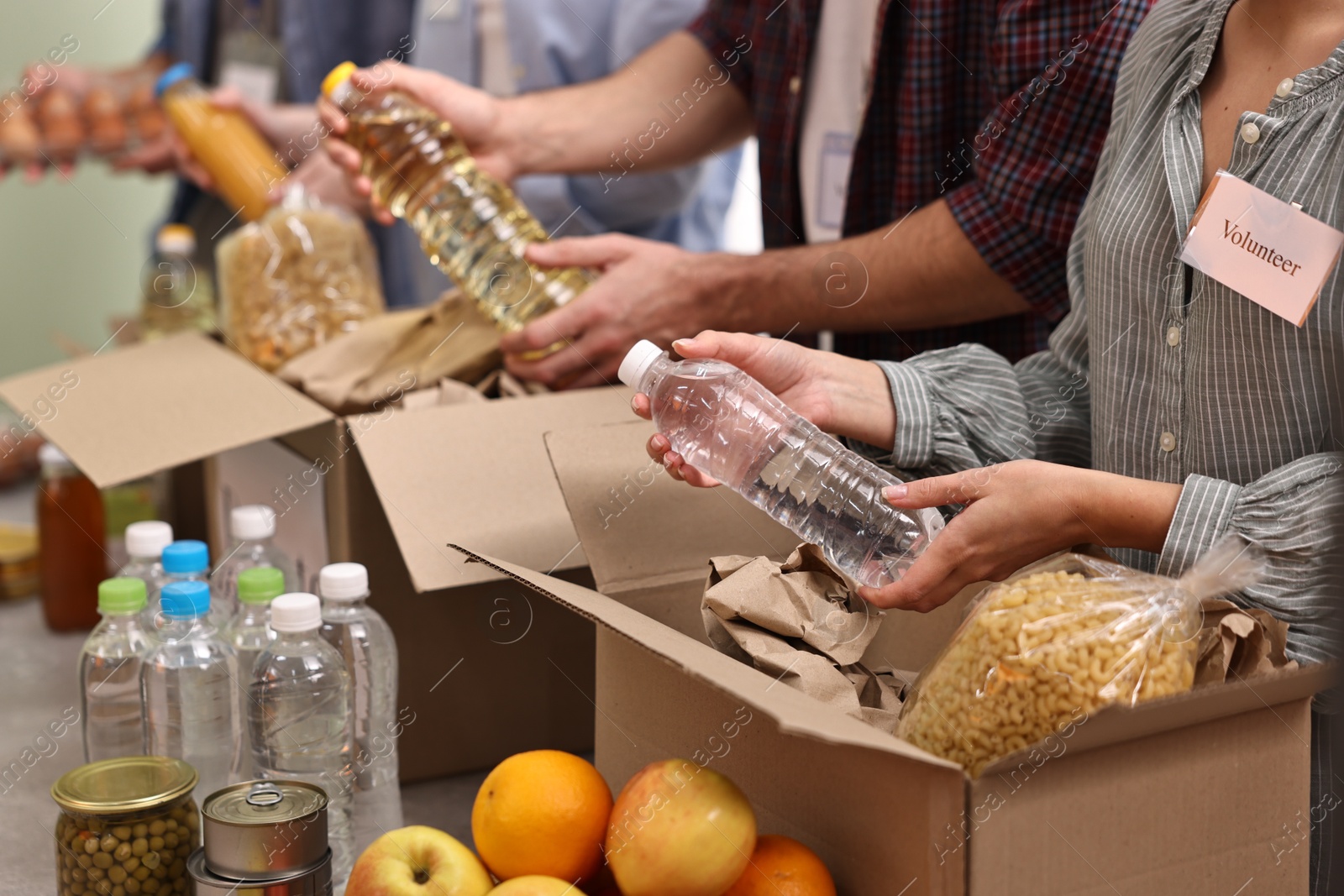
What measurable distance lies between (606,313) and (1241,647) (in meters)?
0.82

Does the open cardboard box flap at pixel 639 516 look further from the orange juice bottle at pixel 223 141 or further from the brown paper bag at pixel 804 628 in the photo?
the orange juice bottle at pixel 223 141

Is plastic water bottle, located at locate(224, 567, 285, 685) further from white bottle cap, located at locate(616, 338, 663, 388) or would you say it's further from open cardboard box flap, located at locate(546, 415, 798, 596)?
white bottle cap, located at locate(616, 338, 663, 388)

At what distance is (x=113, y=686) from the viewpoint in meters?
1.12

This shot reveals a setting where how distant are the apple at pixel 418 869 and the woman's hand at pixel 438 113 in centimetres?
108

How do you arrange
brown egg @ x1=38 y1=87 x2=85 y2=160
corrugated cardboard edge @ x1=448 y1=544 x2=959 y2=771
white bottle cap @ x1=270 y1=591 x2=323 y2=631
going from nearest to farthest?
corrugated cardboard edge @ x1=448 y1=544 x2=959 y2=771 < white bottle cap @ x1=270 y1=591 x2=323 y2=631 < brown egg @ x1=38 y1=87 x2=85 y2=160

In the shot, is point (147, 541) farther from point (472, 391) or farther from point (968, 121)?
point (968, 121)

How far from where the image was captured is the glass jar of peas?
2.67 feet

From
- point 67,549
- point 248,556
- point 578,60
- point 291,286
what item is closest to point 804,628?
point 248,556

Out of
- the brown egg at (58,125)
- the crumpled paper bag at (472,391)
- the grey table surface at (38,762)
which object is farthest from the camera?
the brown egg at (58,125)

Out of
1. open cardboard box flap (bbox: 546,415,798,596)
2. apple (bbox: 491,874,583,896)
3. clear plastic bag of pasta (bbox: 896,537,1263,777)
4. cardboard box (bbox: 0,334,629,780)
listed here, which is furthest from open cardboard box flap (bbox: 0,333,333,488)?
clear plastic bag of pasta (bbox: 896,537,1263,777)

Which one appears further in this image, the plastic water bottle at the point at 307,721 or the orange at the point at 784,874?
the plastic water bottle at the point at 307,721

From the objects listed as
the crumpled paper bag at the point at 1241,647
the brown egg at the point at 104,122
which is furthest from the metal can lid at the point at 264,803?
the brown egg at the point at 104,122

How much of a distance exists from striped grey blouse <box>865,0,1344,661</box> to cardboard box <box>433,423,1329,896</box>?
0.38ft

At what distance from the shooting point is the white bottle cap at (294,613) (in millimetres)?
945
